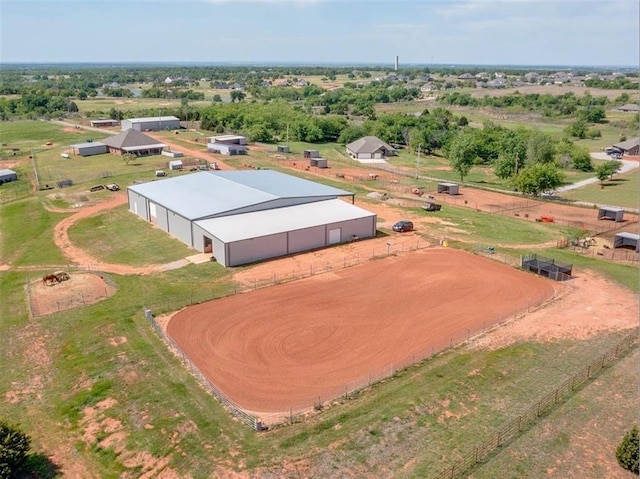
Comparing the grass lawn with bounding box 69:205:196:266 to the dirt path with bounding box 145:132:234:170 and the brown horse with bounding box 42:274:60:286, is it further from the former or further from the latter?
the dirt path with bounding box 145:132:234:170

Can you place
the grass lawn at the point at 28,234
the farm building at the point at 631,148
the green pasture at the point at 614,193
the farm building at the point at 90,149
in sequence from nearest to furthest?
the grass lawn at the point at 28,234 → the green pasture at the point at 614,193 → the farm building at the point at 90,149 → the farm building at the point at 631,148

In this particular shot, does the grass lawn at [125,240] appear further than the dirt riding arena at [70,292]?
Yes

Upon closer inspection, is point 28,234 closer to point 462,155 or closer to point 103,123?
point 462,155

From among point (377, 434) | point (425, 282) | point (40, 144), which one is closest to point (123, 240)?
point (425, 282)

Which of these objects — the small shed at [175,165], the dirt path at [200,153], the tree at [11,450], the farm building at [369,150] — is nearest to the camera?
the tree at [11,450]

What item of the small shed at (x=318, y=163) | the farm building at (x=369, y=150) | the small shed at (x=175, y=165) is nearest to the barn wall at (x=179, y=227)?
the small shed at (x=175, y=165)

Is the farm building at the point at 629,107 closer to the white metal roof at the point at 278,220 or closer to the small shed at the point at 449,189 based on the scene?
the small shed at the point at 449,189
